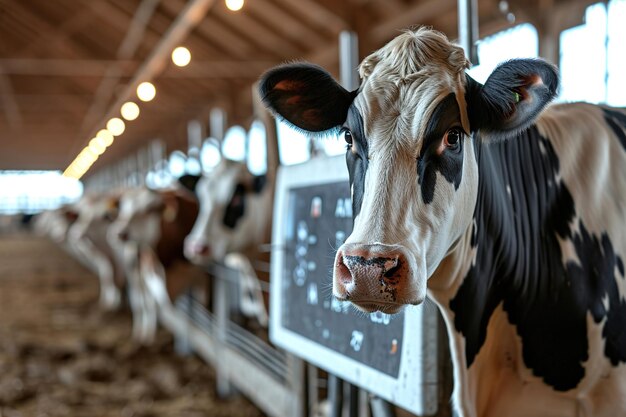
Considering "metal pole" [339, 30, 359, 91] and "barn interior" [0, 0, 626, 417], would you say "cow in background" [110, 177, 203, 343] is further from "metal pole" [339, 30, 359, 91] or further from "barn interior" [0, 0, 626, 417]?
"metal pole" [339, 30, 359, 91]

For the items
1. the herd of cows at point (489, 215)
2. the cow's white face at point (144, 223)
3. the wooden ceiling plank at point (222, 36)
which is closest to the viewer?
the herd of cows at point (489, 215)

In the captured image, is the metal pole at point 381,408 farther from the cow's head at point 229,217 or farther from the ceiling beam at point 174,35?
the ceiling beam at point 174,35

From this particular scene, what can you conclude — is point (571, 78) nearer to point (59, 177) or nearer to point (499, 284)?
point (499, 284)

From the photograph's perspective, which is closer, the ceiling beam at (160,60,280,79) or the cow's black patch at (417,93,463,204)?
the cow's black patch at (417,93,463,204)

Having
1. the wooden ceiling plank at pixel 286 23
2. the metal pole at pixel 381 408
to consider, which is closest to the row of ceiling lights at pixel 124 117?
the wooden ceiling plank at pixel 286 23

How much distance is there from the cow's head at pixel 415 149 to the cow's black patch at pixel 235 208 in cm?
393

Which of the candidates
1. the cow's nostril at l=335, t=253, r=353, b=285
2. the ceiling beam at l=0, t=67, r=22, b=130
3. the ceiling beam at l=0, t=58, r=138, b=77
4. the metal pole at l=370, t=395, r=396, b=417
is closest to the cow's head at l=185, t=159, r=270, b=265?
the metal pole at l=370, t=395, r=396, b=417

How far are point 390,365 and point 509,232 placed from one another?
1.98ft

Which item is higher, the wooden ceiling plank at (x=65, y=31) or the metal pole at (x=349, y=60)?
the wooden ceiling plank at (x=65, y=31)

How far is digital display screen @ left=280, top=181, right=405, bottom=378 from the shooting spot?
2123mm

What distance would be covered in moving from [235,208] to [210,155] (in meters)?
12.0

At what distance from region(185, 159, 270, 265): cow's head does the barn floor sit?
110 centimetres

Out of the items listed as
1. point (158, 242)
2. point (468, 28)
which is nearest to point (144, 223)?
point (158, 242)

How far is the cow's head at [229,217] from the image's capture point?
542 cm
